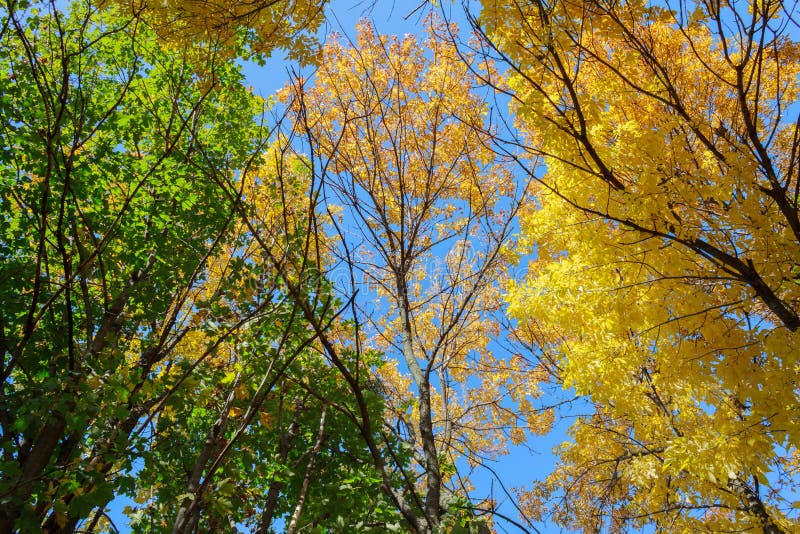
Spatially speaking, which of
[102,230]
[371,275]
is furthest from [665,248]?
[102,230]

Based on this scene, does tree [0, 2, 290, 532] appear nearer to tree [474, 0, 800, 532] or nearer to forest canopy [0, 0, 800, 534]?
forest canopy [0, 0, 800, 534]

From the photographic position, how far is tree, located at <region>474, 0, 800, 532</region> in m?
2.81

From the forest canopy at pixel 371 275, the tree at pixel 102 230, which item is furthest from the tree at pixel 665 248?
the tree at pixel 102 230

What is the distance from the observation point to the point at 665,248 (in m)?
3.49

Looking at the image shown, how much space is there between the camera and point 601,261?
3.88m

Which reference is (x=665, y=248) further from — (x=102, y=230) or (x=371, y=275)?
(x=102, y=230)

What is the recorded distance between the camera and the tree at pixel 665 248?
2809 millimetres

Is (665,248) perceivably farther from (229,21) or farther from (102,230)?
(102,230)

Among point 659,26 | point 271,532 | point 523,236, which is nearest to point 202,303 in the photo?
point 271,532

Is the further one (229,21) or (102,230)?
(102,230)

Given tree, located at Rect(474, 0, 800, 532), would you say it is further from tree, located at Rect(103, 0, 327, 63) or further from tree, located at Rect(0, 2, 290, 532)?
tree, located at Rect(0, 2, 290, 532)

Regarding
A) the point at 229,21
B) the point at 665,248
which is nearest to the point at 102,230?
the point at 229,21

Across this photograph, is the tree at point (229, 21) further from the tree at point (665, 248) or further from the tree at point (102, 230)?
the tree at point (665, 248)

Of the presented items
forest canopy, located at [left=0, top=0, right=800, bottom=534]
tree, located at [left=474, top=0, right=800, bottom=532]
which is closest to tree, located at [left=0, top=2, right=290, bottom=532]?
forest canopy, located at [left=0, top=0, right=800, bottom=534]
